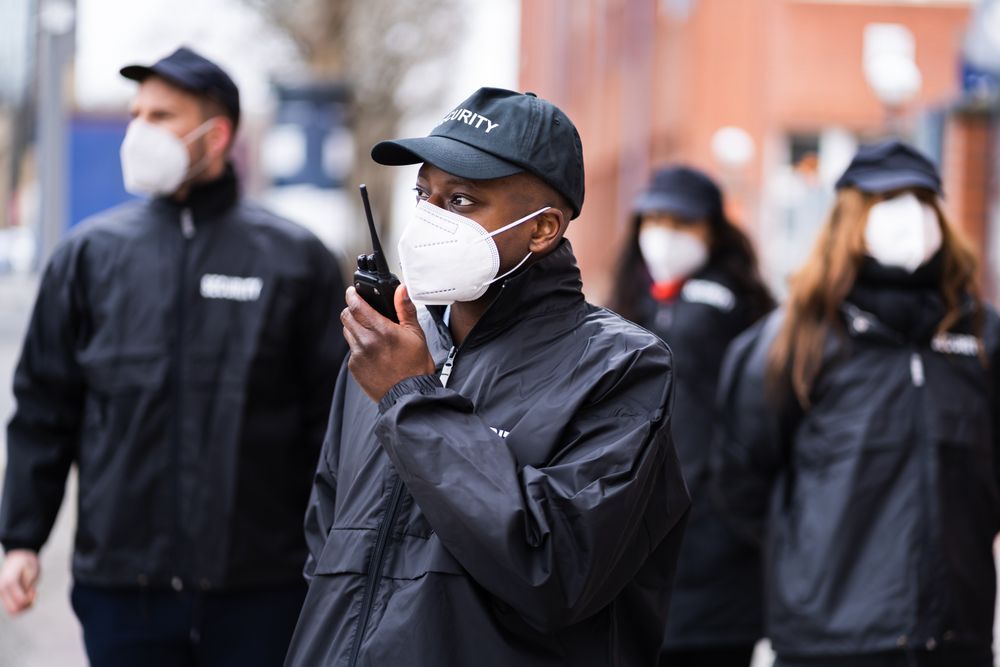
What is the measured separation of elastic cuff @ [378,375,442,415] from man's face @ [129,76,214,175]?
2050 mm

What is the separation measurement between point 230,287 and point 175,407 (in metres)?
0.38

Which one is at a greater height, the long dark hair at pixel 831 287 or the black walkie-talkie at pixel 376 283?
the black walkie-talkie at pixel 376 283

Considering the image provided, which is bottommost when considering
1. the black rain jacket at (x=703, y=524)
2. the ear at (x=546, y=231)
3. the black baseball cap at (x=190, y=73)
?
the black rain jacket at (x=703, y=524)

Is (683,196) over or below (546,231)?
below

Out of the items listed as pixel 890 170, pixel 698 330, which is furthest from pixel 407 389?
pixel 698 330

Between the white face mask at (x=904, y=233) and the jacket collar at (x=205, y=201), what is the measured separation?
191 centimetres

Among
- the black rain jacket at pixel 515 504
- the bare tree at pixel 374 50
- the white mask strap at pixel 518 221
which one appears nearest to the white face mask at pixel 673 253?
the black rain jacket at pixel 515 504

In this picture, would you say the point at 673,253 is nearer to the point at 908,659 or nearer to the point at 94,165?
the point at 908,659

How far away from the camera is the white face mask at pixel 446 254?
9.96 feet

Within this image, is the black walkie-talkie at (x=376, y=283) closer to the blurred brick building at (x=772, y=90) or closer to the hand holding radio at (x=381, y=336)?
the hand holding radio at (x=381, y=336)

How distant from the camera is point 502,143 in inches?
118

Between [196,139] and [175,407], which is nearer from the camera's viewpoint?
[175,407]

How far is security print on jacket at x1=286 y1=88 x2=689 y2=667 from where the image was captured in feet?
9.18

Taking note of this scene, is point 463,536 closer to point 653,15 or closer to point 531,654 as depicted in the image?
point 531,654
